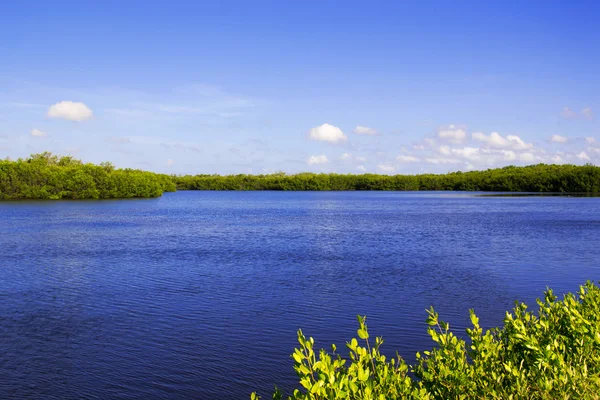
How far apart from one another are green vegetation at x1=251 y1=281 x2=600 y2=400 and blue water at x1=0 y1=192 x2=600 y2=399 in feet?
12.2

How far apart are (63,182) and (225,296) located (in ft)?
205

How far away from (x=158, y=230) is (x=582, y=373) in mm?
28136

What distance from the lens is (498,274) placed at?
634 inches

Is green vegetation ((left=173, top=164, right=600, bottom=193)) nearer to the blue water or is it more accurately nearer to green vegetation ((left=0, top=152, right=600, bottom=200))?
green vegetation ((left=0, top=152, right=600, bottom=200))

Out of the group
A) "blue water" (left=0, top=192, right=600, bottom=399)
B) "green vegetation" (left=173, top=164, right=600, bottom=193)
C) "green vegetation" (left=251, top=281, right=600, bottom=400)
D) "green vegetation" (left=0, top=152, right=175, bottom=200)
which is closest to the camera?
"green vegetation" (left=251, top=281, right=600, bottom=400)

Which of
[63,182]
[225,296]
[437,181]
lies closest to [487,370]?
[225,296]

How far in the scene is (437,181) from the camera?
122562 mm

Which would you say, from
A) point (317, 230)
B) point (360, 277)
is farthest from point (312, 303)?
point (317, 230)

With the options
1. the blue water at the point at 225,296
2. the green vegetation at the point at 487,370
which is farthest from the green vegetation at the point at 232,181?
the green vegetation at the point at 487,370

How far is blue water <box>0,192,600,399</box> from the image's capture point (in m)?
8.28

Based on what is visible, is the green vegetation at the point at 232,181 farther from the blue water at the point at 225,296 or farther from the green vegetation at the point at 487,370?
the green vegetation at the point at 487,370

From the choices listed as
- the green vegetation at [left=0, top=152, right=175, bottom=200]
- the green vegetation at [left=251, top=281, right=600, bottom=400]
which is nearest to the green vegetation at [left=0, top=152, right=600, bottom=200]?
the green vegetation at [left=0, top=152, right=175, bottom=200]

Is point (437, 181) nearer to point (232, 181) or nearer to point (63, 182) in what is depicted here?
point (232, 181)

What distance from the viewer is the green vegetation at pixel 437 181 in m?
95.6
